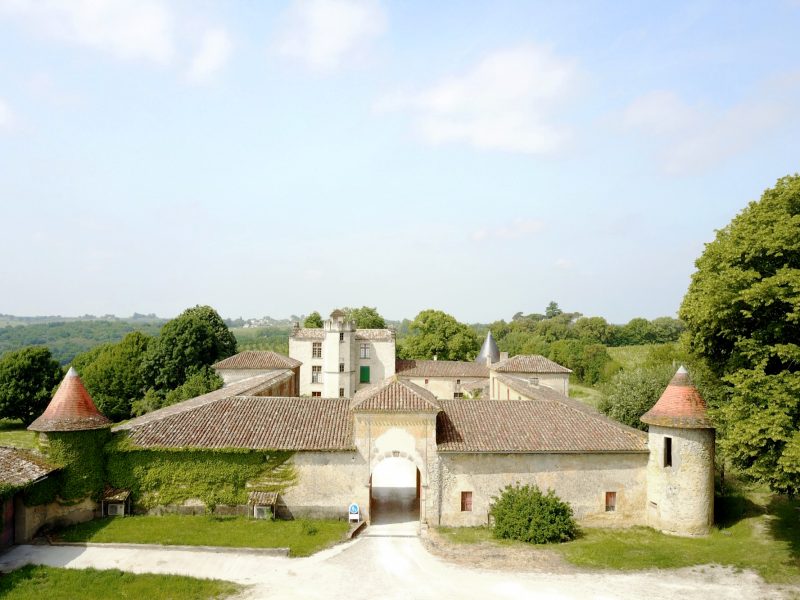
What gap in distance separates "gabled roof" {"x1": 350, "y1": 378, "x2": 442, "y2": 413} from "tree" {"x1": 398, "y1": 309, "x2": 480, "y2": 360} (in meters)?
48.8

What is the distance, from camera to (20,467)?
20.9 meters

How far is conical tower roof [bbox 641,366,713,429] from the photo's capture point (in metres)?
22.6

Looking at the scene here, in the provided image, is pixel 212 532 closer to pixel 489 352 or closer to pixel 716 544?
pixel 716 544

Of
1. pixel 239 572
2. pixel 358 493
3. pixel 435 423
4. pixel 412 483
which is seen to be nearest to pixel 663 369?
pixel 412 483

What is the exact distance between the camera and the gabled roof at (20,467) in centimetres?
1977

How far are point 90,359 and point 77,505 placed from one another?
4781 centimetres

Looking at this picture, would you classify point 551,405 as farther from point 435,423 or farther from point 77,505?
point 77,505

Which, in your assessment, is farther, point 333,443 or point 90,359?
point 90,359

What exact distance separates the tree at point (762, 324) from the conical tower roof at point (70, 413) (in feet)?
77.4

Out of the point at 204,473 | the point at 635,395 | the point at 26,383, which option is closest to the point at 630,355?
the point at 635,395

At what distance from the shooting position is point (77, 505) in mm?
22484

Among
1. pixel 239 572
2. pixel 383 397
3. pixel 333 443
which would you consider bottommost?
pixel 239 572

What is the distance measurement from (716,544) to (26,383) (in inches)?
2337

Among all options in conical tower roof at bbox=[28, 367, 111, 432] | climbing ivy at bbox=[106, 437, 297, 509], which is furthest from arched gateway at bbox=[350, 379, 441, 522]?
conical tower roof at bbox=[28, 367, 111, 432]
